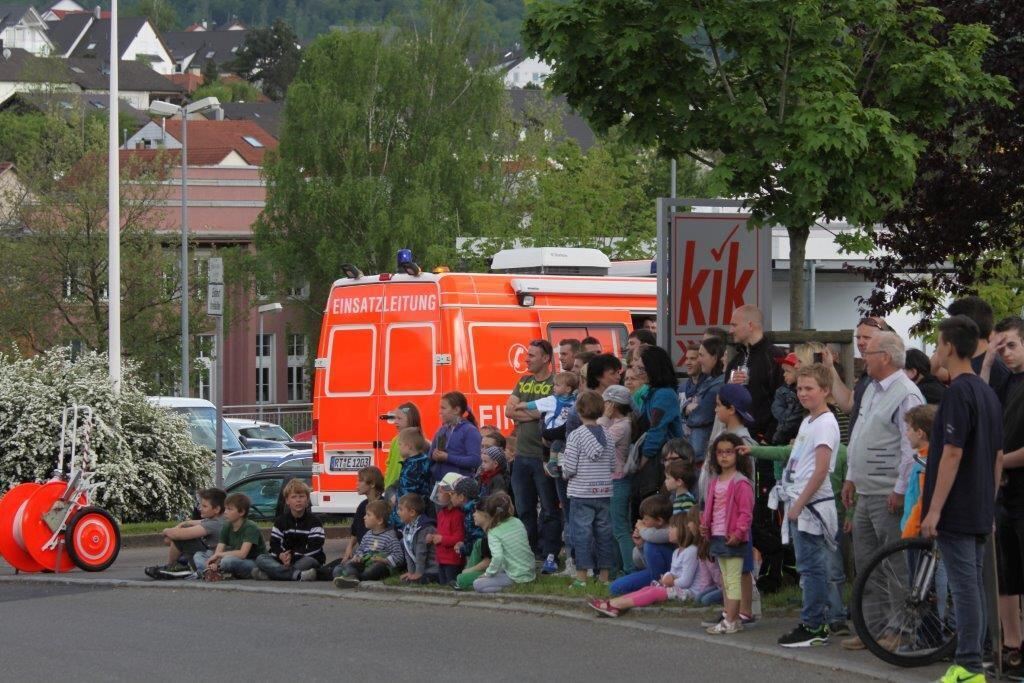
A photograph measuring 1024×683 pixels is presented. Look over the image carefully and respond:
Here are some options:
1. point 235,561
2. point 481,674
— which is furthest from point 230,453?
point 481,674

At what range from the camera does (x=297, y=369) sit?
71625 mm

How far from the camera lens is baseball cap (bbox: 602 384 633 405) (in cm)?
1288

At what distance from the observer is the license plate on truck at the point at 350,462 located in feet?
59.7

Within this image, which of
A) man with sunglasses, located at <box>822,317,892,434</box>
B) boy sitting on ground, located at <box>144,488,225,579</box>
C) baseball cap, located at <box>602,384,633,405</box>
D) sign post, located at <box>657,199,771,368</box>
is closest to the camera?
man with sunglasses, located at <box>822,317,892,434</box>

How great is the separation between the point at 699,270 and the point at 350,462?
5.90 m

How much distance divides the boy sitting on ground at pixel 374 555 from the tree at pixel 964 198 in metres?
5.11

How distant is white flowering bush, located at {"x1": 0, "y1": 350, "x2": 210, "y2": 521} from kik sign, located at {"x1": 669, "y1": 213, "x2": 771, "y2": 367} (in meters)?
8.85

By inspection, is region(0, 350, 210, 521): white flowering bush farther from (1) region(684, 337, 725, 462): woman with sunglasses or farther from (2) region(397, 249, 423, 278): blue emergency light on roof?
(1) region(684, 337, 725, 462): woman with sunglasses

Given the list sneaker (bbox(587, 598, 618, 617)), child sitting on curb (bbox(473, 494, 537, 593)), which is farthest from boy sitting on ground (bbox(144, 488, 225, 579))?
sneaker (bbox(587, 598, 618, 617))

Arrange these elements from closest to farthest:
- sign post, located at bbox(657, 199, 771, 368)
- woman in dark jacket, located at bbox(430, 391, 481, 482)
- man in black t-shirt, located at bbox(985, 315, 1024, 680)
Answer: man in black t-shirt, located at bbox(985, 315, 1024, 680)
sign post, located at bbox(657, 199, 771, 368)
woman in dark jacket, located at bbox(430, 391, 481, 482)

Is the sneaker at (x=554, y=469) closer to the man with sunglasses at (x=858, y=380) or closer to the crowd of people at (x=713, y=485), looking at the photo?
the crowd of people at (x=713, y=485)

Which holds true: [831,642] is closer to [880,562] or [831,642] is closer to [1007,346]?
[880,562]

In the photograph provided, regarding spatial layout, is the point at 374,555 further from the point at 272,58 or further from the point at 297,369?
the point at 272,58

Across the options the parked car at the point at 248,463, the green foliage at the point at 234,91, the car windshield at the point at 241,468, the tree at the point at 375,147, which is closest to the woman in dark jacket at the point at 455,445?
the parked car at the point at 248,463
